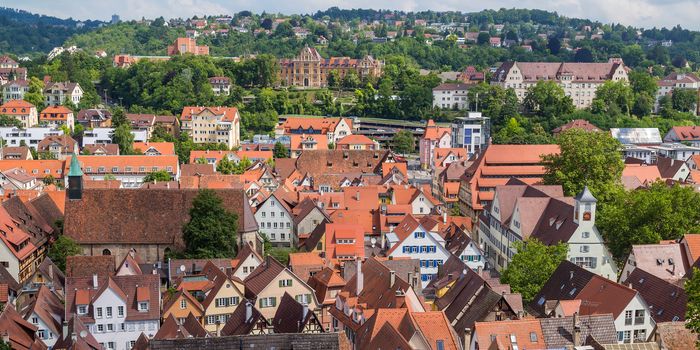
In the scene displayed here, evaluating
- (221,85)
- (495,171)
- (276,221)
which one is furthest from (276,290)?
(221,85)

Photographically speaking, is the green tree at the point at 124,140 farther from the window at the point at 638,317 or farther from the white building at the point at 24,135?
the window at the point at 638,317

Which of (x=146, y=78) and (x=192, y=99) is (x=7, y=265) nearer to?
(x=192, y=99)

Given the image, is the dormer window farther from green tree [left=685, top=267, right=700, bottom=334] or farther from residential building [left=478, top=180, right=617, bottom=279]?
green tree [left=685, top=267, right=700, bottom=334]

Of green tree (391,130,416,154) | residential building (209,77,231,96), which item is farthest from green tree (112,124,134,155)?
residential building (209,77,231,96)

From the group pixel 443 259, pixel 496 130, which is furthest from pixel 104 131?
pixel 443 259

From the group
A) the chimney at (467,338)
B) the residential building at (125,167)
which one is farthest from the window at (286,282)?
the residential building at (125,167)
